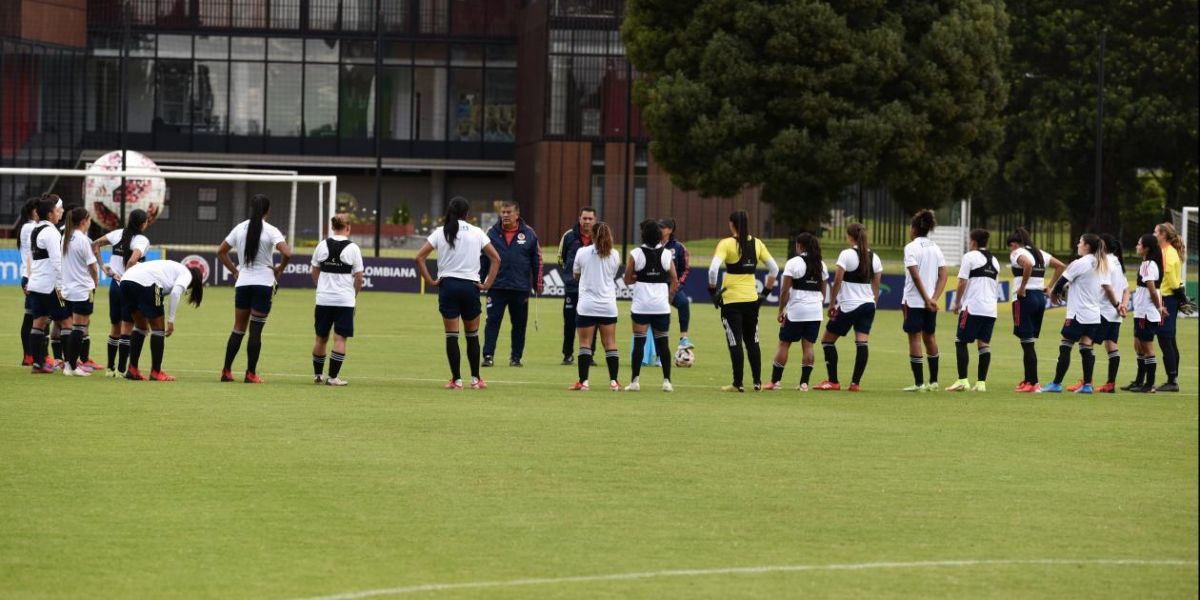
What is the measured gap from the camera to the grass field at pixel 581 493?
329 inches

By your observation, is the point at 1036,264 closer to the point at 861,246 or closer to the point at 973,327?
the point at 973,327

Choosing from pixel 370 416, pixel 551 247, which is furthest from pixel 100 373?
pixel 551 247

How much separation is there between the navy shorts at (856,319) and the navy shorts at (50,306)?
782 centimetres

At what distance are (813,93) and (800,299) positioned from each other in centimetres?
2574

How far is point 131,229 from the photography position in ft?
56.0

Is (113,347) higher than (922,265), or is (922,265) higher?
(922,265)

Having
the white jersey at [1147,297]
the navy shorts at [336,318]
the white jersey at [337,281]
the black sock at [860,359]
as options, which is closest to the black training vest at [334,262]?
the white jersey at [337,281]

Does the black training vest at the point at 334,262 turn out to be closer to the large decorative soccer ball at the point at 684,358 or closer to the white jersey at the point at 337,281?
the white jersey at the point at 337,281

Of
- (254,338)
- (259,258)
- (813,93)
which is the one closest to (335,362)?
(254,338)

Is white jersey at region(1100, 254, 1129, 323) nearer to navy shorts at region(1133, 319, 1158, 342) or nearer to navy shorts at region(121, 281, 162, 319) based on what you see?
navy shorts at region(1133, 319, 1158, 342)

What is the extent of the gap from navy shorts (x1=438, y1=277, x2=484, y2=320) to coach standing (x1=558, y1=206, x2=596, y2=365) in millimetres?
3491

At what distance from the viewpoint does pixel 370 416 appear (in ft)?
47.6

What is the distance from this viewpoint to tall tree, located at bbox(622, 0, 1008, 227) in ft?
138

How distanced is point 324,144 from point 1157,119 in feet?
93.3
